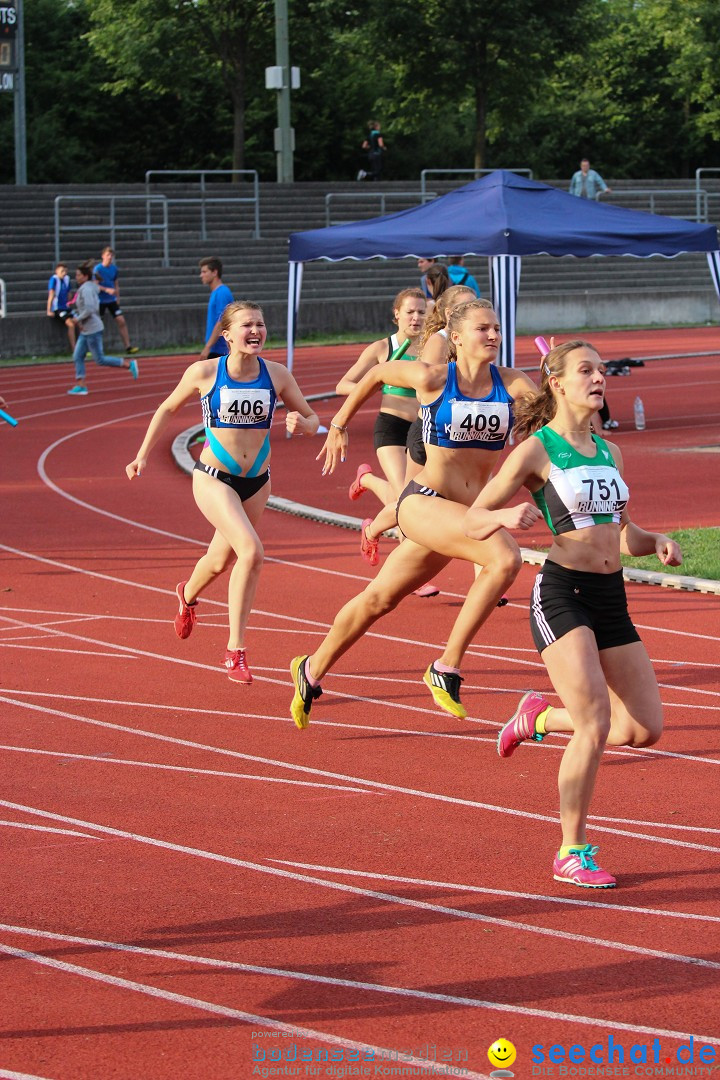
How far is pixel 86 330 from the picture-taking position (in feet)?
83.8

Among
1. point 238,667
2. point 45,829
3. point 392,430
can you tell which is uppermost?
point 392,430

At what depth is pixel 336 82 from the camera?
5241 centimetres

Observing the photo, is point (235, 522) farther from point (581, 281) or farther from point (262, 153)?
point (262, 153)

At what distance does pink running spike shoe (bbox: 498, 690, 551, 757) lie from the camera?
20.3 ft

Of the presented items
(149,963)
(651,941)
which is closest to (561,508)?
(651,941)

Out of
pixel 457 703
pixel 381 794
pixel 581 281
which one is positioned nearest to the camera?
pixel 381 794

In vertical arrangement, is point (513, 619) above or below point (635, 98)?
below

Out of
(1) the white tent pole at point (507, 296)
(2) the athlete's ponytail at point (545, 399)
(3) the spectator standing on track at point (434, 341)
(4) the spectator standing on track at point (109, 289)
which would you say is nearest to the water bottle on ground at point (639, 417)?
(1) the white tent pole at point (507, 296)

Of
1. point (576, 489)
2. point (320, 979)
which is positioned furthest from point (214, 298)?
point (320, 979)

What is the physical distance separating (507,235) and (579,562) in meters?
14.8

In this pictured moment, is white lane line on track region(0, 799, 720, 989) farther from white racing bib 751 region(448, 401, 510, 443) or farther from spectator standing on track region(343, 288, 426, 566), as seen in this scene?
spectator standing on track region(343, 288, 426, 566)

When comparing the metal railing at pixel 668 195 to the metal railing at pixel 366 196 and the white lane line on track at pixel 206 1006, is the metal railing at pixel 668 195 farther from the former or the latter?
the white lane line on track at pixel 206 1006

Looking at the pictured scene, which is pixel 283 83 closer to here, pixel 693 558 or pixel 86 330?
pixel 86 330

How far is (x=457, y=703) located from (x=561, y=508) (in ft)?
6.26
